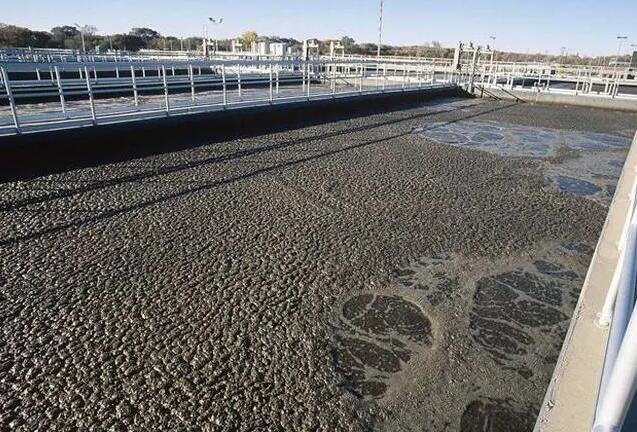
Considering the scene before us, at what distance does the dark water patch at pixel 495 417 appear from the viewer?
7.93 ft

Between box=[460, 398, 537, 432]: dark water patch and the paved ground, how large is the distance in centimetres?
1

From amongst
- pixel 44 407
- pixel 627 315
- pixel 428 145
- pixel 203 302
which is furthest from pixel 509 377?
pixel 428 145

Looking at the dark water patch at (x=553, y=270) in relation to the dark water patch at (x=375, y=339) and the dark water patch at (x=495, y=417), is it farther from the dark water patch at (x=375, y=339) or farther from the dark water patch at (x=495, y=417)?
the dark water patch at (x=495, y=417)

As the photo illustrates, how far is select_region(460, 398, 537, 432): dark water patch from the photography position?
2.42 meters

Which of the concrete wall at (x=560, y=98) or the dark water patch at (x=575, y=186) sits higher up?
the concrete wall at (x=560, y=98)

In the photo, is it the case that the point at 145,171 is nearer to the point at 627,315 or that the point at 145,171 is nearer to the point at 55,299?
the point at 55,299

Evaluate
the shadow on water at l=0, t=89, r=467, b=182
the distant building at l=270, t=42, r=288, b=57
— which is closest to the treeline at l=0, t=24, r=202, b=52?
the distant building at l=270, t=42, r=288, b=57

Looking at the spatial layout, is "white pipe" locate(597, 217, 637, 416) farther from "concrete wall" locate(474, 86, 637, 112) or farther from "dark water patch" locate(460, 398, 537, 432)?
"concrete wall" locate(474, 86, 637, 112)

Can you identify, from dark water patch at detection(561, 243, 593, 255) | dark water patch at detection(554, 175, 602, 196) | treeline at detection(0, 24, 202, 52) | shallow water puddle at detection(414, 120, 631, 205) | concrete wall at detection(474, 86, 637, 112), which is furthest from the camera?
treeline at detection(0, 24, 202, 52)

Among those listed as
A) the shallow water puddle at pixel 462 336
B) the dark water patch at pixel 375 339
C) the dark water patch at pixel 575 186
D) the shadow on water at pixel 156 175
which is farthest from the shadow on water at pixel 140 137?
the dark water patch at pixel 575 186

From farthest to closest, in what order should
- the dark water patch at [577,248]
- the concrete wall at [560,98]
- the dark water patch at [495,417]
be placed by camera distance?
the concrete wall at [560,98] → the dark water patch at [577,248] → the dark water patch at [495,417]

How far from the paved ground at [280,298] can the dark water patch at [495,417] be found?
0.01 m

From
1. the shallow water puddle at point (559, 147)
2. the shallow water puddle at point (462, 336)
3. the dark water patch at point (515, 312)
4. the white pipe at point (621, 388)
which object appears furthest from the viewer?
the shallow water puddle at point (559, 147)

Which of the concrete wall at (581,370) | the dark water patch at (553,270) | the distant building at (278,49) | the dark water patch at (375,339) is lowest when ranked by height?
the dark water patch at (375,339)
